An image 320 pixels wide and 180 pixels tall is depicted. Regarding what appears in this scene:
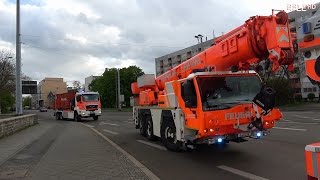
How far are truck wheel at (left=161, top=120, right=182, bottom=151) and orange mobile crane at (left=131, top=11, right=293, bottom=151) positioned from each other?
0.04m

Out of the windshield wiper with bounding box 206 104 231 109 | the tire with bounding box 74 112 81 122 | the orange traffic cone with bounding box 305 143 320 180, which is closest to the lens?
the orange traffic cone with bounding box 305 143 320 180

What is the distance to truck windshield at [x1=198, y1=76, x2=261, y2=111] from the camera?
1074 cm

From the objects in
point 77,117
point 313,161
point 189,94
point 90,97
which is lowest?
point 313,161

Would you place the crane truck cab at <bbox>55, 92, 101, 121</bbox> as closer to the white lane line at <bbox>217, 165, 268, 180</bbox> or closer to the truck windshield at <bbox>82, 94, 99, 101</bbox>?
the truck windshield at <bbox>82, 94, 99, 101</bbox>

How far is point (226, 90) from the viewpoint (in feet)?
36.3

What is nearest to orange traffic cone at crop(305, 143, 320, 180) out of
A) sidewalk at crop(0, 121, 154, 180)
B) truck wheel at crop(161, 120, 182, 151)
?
sidewalk at crop(0, 121, 154, 180)

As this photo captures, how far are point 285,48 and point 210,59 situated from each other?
3120mm

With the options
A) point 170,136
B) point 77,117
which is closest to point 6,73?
point 77,117

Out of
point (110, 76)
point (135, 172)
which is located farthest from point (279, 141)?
point (110, 76)

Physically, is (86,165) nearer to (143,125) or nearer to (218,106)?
(218,106)

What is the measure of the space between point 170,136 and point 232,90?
289cm

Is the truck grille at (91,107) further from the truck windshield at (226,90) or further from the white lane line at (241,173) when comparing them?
the white lane line at (241,173)

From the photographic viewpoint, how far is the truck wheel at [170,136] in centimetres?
1253

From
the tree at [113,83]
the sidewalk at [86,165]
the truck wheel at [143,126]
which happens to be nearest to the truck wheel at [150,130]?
the truck wheel at [143,126]
